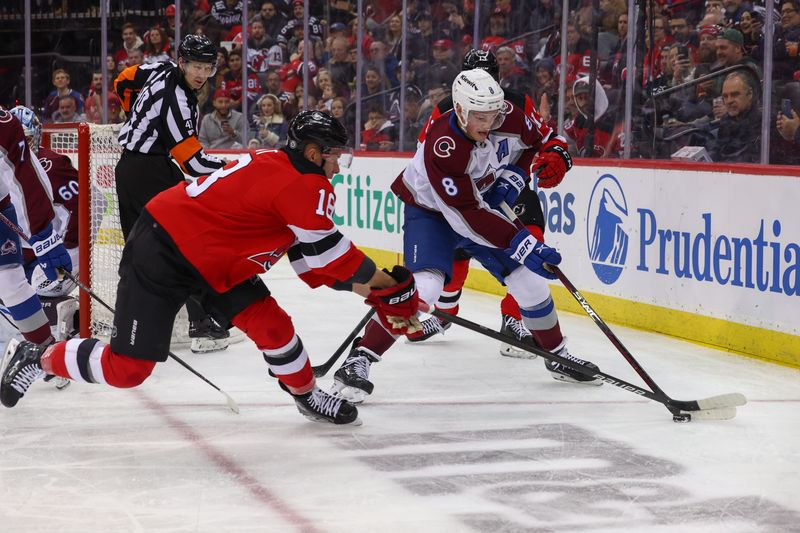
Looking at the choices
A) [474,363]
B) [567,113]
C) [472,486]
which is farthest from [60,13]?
[472,486]

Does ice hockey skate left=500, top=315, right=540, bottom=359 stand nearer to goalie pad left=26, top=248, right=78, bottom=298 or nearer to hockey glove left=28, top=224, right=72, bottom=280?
hockey glove left=28, top=224, right=72, bottom=280

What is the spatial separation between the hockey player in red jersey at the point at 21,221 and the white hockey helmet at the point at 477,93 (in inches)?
53.5

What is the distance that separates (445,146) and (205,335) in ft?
4.88

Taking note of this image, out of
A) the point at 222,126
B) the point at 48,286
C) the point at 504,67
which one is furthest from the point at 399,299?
the point at 222,126

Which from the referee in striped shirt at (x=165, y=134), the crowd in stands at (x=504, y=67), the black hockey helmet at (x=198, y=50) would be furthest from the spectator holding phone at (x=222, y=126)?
the black hockey helmet at (x=198, y=50)

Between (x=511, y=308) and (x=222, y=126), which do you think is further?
(x=222, y=126)

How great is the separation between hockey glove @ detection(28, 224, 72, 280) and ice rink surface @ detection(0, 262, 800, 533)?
Result: 0.41 meters

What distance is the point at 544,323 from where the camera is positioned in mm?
3533

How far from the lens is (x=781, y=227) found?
4.04 m

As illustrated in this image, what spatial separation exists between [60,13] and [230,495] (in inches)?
320

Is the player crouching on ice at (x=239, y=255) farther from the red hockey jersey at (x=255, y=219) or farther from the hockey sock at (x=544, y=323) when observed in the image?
the hockey sock at (x=544, y=323)

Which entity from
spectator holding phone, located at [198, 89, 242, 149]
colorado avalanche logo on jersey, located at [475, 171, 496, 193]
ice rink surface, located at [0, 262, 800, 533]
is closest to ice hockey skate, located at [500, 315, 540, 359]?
ice rink surface, located at [0, 262, 800, 533]

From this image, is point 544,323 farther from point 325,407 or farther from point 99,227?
point 99,227

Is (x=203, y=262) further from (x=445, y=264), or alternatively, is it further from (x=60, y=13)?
(x=60, y=13)
